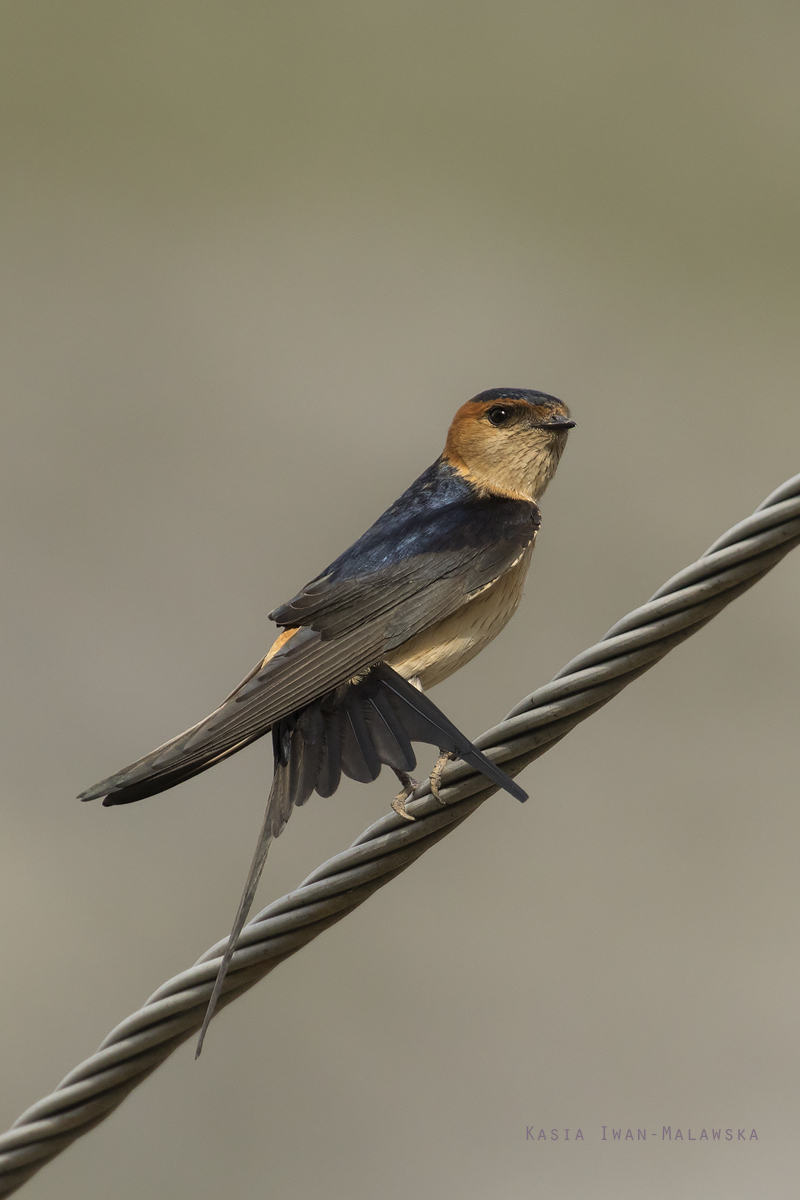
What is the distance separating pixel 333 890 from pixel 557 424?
1.25 metres

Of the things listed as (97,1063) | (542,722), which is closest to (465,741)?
(542,722)

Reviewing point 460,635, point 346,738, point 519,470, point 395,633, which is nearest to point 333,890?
point 346,738

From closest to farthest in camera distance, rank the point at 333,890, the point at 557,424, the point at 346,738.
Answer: the point at 333,890 < the point at 346,738 < the point at 557,424

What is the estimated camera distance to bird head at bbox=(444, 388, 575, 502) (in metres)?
2.34

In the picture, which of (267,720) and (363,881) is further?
(267,720)

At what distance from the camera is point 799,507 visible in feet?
3.76

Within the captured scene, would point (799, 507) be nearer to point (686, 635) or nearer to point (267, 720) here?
point (686, 635)

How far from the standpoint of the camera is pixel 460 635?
6.77ft

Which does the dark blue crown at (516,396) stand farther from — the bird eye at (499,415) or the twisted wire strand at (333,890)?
the twisted wire strand at (333,890)

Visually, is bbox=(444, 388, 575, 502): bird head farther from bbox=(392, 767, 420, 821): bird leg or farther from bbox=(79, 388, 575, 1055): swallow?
bbox=(392, 767, 420, 821): bird leg

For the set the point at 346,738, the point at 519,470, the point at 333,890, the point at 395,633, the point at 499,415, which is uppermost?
the point at 499,415

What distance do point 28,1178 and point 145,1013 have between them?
1.05 ft

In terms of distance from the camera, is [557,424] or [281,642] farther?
[557,424]

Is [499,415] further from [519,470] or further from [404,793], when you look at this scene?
[404,793]
